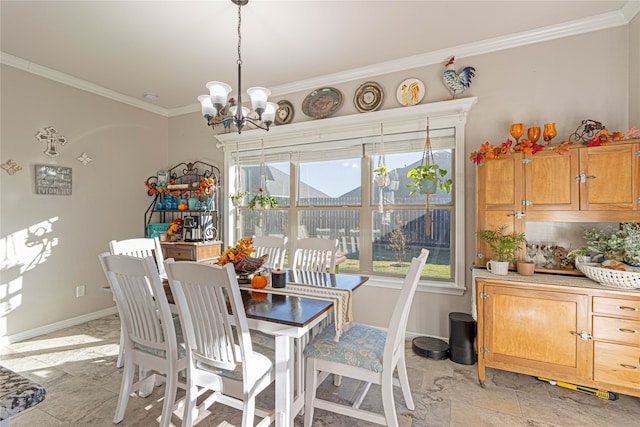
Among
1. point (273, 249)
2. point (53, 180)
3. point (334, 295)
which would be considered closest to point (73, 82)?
point (53, 180)

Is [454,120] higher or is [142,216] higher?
[454,120]

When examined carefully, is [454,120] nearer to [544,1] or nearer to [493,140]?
[493,140]

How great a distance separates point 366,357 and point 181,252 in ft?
9.45

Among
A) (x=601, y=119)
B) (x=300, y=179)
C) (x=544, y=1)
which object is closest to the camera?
(x=544, y=1)

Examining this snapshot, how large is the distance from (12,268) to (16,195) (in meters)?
0.75

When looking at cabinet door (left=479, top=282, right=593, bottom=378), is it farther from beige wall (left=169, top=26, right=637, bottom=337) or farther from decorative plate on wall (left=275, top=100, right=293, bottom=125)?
decorative plate on wall (left=275, top=100, right=293, bottom=125)

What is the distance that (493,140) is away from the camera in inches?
112

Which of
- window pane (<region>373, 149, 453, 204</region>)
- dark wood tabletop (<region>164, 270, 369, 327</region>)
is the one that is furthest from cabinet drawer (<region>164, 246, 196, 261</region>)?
Answer: window pane (<region>373, 149, 453, 204</region>)

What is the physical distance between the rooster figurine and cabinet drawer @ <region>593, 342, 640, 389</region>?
7.53 feet

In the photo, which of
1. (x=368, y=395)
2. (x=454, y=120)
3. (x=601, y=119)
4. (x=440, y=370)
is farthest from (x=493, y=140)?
(x=368, y=395)

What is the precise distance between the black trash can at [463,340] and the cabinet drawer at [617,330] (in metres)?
0.82

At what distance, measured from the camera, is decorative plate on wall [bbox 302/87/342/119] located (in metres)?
3.50

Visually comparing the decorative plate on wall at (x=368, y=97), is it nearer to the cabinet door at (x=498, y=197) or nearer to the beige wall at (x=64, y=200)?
the cabinet door at (x=498, y=197)

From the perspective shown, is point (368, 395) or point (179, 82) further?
point (179, 82)
